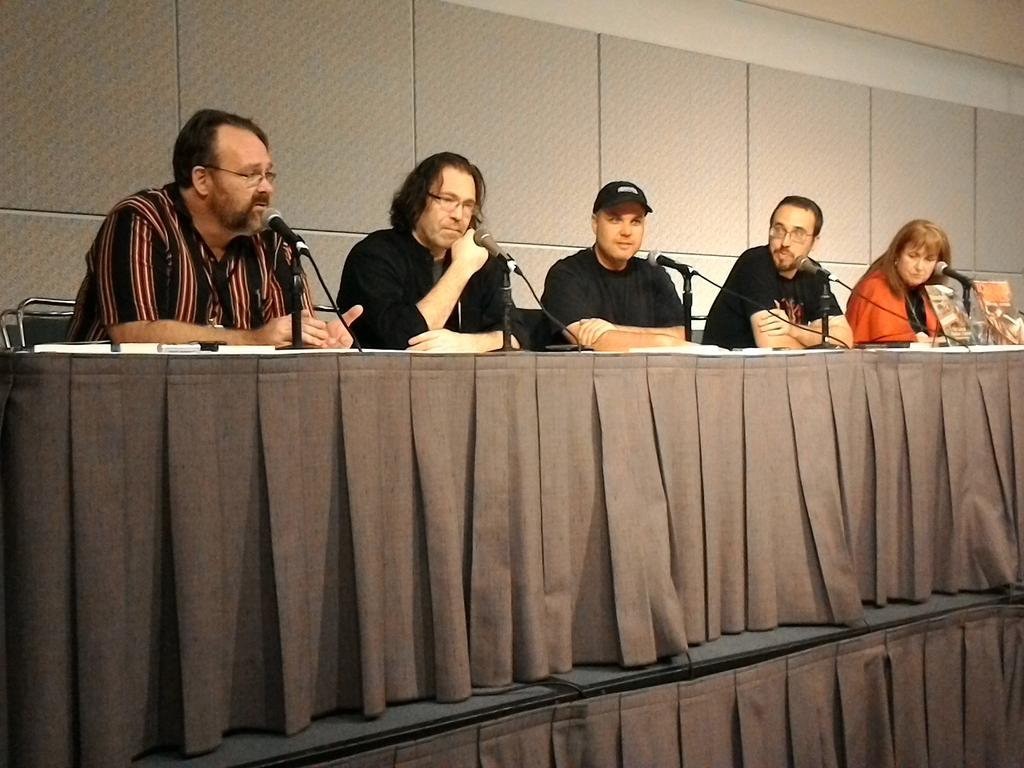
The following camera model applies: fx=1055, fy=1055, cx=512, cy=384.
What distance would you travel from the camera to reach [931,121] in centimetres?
503

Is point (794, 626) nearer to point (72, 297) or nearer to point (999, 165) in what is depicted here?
point (72, 297)

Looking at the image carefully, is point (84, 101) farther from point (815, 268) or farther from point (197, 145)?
point (815, 268)

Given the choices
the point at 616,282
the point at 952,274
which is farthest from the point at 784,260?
the point at 616,282

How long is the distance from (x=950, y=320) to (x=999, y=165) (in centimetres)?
306

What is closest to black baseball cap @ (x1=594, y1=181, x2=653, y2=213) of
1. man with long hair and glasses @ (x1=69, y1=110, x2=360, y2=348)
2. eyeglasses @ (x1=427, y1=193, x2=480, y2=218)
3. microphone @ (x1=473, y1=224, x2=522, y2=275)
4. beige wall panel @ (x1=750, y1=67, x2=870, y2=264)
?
eyeglasses @ (x1=427, y1=193, x2=480, y2=218)

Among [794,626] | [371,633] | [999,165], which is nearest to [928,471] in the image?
[794,626]

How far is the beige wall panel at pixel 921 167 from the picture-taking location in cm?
488

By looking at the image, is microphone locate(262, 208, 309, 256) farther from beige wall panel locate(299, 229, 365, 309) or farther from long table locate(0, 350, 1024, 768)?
beige wall panel locate(299, 229, 365, 309)

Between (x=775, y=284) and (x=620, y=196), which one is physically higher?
(x=620, y=196)

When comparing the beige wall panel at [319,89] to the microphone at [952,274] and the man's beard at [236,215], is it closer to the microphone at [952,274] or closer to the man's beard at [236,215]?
the man's beard at [236,215]

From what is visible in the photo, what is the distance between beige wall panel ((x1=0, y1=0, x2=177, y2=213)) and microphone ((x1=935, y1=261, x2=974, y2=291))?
227cm

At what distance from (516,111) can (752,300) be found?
1158mm

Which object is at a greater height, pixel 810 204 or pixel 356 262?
pixel 810 204

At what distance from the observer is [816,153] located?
463cm
